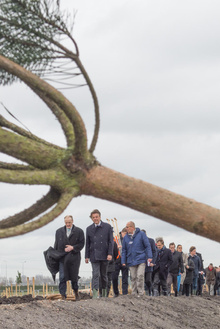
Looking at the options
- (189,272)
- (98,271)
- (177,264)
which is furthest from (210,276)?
(98,271)

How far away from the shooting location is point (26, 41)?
13.6 feet

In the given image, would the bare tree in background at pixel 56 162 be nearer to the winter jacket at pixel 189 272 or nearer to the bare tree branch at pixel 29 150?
the bare tree branch at pixel 29 150

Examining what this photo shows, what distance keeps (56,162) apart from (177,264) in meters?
15.0

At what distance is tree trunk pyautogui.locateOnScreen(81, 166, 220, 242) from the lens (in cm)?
335

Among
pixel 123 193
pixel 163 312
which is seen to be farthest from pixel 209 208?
pixel 163 312

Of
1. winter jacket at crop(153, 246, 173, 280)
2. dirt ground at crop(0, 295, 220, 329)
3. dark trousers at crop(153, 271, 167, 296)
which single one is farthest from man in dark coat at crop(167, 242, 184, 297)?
dirt ground at crop(0, 295, 220, 329)

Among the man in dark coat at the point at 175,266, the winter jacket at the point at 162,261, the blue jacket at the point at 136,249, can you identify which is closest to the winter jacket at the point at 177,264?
the man in dark coat at the point at 175,266

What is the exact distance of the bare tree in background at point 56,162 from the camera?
3.38m

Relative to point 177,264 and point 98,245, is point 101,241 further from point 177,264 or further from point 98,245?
point 177,264

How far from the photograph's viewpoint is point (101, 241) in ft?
41.2

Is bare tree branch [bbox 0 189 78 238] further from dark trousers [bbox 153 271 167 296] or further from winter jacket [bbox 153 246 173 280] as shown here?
dark trousers [bbox 153 271 167 296]

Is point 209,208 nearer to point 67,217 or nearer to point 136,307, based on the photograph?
point 67,217

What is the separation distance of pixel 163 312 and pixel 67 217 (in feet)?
10.6

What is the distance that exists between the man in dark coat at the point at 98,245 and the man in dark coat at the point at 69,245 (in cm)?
26
